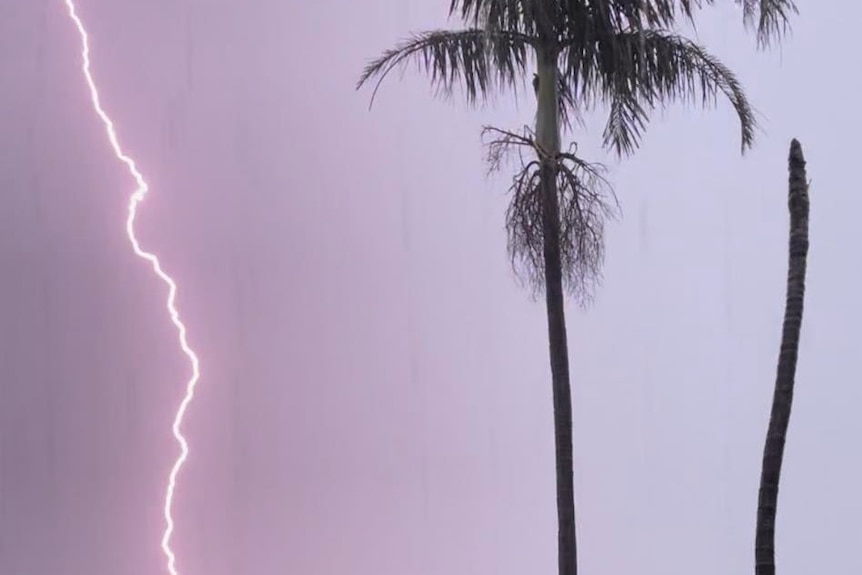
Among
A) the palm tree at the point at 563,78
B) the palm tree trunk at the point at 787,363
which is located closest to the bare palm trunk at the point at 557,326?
the palm tree at the point at 563,78

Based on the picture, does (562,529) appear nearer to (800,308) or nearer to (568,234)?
(568,234)

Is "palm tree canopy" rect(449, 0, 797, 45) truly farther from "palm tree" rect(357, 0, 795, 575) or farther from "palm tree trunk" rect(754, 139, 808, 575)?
"palm tree trunk" rect(754, 139, 808, 575)

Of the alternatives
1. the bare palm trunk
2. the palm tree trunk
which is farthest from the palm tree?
the palm tree trunk

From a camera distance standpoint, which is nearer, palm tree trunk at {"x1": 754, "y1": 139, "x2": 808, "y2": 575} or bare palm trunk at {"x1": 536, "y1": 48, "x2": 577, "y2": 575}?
palm tree trunk at {"x1": 754, "y1": 139, "x2": 808, "y2": 575}

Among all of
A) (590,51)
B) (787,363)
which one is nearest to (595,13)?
(590,51)

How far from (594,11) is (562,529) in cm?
444

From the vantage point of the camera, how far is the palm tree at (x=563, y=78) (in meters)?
13.5

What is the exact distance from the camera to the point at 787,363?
10195 millimetres

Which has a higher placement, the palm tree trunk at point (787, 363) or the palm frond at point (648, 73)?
the palm frond at point (648, 73)

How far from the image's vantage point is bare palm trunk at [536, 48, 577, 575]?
13305 millimetres

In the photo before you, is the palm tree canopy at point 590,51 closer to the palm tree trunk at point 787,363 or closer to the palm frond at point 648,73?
the palm frond at point 648,73

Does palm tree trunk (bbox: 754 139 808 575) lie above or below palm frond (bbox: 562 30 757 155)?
below

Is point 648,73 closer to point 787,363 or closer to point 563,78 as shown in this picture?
point 563,78

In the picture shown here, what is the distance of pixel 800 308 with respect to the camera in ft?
33.4
